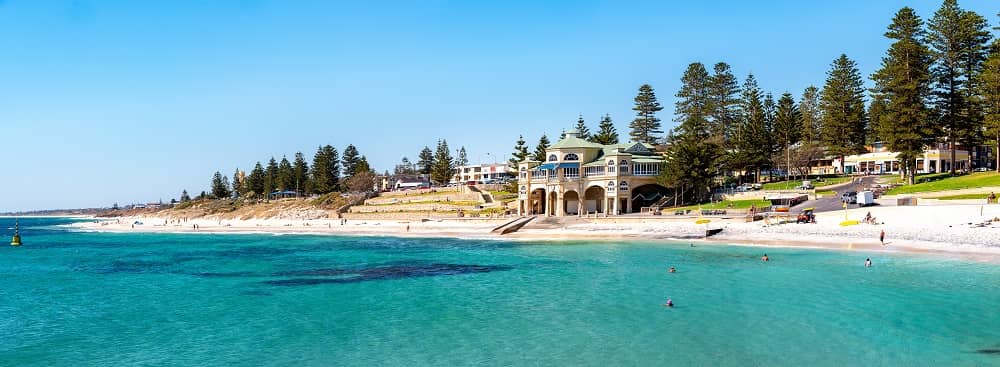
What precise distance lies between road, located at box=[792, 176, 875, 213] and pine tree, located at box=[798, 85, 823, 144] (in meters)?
13.1

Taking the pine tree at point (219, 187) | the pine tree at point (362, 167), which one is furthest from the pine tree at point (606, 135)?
the pine tree at point (219, 187)

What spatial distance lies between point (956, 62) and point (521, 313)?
171ft

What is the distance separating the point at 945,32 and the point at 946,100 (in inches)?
221

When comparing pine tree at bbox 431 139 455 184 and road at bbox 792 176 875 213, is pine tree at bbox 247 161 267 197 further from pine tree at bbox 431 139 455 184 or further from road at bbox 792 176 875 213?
road at bbox 792 176 875 213

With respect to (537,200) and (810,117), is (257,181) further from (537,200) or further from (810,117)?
(810,117)

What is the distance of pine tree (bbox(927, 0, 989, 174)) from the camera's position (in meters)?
53.2

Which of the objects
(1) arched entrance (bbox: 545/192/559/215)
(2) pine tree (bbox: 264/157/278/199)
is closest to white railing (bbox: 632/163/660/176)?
(1) arched entrance (bbox: 545/192/559/215)

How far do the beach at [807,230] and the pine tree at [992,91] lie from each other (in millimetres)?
13898

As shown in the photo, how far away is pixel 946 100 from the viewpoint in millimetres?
54594

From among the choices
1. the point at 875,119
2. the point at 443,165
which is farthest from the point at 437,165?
the point at 875,119

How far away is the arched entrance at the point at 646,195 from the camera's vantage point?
62406 millimetres

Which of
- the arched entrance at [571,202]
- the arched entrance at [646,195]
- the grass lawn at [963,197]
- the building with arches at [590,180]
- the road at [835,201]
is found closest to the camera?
the grass lawn at [963,197]

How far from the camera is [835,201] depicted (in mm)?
49375

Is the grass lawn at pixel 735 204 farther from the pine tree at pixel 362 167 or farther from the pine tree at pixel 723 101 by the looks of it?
the pine tree at pixel 362 167
